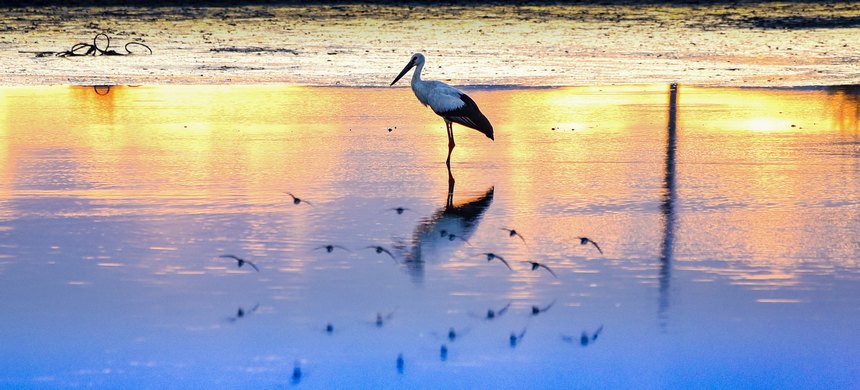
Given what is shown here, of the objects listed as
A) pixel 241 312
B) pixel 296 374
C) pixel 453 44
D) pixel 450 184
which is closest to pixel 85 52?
pixel 453 44

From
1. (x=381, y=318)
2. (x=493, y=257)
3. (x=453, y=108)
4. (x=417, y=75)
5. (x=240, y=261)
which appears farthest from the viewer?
(x=417, y=75)

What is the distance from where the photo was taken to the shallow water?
20.3ft

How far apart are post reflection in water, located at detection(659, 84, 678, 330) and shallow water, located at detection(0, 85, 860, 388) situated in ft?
0.09

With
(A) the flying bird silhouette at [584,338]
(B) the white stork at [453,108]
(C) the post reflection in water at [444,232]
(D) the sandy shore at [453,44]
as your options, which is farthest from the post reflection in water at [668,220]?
(D) the sandy shore at [453,44]

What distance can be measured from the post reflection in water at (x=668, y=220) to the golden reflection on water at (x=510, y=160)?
75 mm

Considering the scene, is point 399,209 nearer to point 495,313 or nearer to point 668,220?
point 668,220

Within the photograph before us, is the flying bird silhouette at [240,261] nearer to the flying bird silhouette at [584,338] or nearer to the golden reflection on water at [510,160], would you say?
the golden reflection on water at [510,160]

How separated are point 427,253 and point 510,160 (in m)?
4.08

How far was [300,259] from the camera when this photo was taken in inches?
326

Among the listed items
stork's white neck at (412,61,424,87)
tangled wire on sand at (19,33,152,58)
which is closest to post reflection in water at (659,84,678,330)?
stork's white neck at (412,61,424,87)

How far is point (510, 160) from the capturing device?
12.5 meters

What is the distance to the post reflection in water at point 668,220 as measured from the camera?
7289 mm

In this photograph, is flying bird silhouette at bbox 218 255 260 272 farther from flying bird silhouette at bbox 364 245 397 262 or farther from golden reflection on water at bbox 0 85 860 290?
flying bird silhouette at bbox 364 245 397 262

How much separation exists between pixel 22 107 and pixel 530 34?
705 inches
